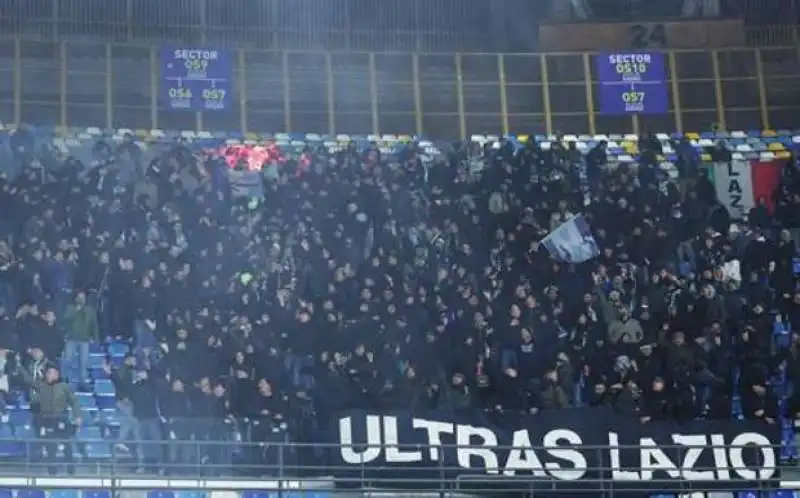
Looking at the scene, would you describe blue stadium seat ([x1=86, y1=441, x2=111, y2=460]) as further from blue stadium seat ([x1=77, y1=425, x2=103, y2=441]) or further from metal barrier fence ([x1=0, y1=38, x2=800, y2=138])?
metal barrier fence ([x1=0, y1=38, x2=800, y2=138])

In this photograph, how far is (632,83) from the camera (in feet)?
115

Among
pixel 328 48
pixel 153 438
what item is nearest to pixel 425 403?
pixel 153 438

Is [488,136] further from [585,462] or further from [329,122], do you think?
[585,462]

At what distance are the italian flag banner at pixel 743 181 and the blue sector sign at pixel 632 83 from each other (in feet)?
8.45

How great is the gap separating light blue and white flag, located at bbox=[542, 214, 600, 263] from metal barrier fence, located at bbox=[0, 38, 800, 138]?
6.83 meters

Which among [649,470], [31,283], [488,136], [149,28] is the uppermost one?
[149,28]

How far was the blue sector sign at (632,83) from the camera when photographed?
115 feet

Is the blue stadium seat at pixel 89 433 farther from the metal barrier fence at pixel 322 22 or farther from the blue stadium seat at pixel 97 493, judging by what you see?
the metal barrier fence at pixel 322 22

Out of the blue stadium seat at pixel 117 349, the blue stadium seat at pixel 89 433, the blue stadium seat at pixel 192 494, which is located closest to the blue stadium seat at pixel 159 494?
the blue stadium seat at pixel 192 494

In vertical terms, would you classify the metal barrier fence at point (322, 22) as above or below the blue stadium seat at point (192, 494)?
above

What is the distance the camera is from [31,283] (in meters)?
24.9

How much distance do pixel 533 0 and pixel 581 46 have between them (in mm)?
1447

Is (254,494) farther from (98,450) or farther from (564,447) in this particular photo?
(564,447)

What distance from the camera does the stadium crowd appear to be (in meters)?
23.4
